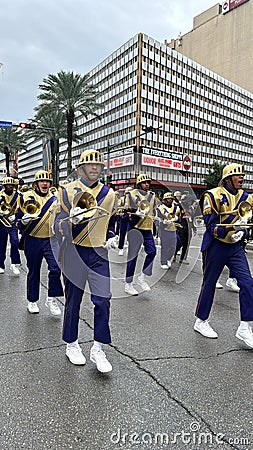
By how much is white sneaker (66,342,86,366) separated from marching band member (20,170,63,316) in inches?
56.9

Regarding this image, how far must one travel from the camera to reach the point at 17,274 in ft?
24.8

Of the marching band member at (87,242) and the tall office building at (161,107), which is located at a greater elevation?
the tall office building at (161,107)

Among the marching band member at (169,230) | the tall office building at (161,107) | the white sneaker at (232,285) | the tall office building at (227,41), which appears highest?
the tall office building at (227,41)

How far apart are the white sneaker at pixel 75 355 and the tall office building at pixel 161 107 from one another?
2903cm

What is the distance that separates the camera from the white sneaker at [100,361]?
3345 mm

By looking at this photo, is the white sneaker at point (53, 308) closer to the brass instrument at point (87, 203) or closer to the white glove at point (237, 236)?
the brass instrument at point (87, 203)

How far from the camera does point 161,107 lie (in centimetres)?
5212

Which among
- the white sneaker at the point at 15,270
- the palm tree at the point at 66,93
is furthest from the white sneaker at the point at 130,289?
the palm tree at the point at 66,93

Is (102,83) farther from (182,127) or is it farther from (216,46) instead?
(216,46)

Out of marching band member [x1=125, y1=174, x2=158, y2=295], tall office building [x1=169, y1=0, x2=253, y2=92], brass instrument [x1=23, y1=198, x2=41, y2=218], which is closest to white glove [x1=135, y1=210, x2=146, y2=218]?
marching band member [x1=125, y1=174, x2=158, y2=295]

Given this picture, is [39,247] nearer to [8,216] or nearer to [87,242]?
[87,242]

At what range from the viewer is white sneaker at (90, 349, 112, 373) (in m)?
3.35

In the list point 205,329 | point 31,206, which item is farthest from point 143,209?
point 205,329

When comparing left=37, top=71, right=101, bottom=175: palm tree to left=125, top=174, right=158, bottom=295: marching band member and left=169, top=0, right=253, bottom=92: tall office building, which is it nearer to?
left=125, top=174, right=158, bottom=295: marching band member
